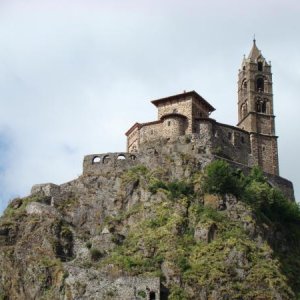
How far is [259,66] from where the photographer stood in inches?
3942

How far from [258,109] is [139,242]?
2881 centimetres

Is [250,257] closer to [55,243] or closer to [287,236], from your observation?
[287,236]

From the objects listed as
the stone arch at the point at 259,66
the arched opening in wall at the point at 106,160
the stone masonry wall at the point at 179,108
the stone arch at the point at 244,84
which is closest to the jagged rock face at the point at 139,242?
the arched opening in wall at the point at 106,160

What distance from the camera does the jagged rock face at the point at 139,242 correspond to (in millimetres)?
70625

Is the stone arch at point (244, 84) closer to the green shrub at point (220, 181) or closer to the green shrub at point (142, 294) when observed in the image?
the green shrub at point (220, 181)

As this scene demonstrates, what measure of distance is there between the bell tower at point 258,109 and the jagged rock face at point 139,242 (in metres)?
10.8

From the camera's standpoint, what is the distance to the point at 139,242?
7581 centimetres

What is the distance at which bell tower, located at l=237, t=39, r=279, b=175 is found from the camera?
92375 mm

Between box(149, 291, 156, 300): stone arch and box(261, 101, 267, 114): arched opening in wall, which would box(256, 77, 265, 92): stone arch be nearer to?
box(261, 101, 267, 114): arched opening in wall

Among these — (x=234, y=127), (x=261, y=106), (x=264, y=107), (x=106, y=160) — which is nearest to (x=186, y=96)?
(x=234, y=127)

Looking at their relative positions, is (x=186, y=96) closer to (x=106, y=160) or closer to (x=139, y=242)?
(x=106, y=160)

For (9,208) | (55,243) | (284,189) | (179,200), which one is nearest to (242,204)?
(179,200)

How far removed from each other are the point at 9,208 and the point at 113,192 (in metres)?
11.4

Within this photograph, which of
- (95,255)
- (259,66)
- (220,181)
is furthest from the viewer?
(259,66)
